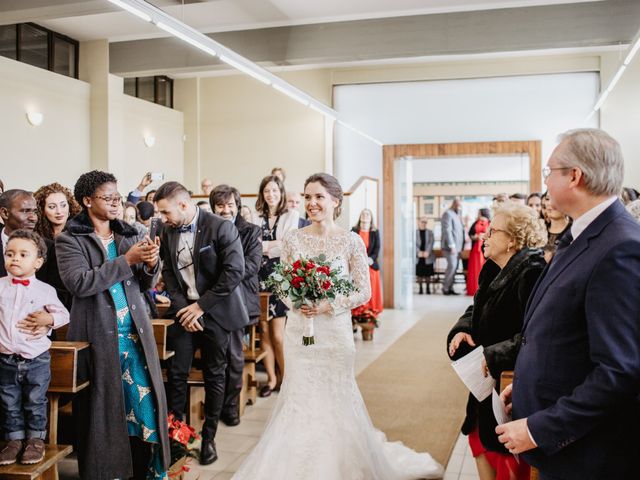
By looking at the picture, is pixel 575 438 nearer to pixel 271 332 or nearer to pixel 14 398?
pixel 14 398

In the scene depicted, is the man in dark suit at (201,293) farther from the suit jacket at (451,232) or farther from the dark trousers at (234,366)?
the suit jacket at (451,232)

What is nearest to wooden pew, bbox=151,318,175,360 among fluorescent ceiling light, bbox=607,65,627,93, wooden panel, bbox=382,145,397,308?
fluorescent ceiling light, bbox=607,65,627,93

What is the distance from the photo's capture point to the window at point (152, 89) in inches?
502

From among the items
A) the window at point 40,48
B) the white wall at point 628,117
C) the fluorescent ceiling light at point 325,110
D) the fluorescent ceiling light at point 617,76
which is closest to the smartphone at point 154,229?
the fluorescent ceiling light at point 617,76

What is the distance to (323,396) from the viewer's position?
12.2ft

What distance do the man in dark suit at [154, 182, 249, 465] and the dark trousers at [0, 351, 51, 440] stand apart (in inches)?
50.4

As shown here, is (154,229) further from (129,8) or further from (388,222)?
(388,222)

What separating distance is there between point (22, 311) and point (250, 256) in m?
2.43

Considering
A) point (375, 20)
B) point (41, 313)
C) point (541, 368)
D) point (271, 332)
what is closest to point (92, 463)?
point (41, 313)

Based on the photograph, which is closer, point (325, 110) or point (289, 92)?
point (289, 92)

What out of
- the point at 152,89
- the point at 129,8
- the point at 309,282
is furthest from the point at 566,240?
the point at 152,89

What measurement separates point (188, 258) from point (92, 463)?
4.98ft

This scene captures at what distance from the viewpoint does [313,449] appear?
3.60 meters

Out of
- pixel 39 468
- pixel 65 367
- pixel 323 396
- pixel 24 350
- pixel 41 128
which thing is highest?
pixel 41 128
